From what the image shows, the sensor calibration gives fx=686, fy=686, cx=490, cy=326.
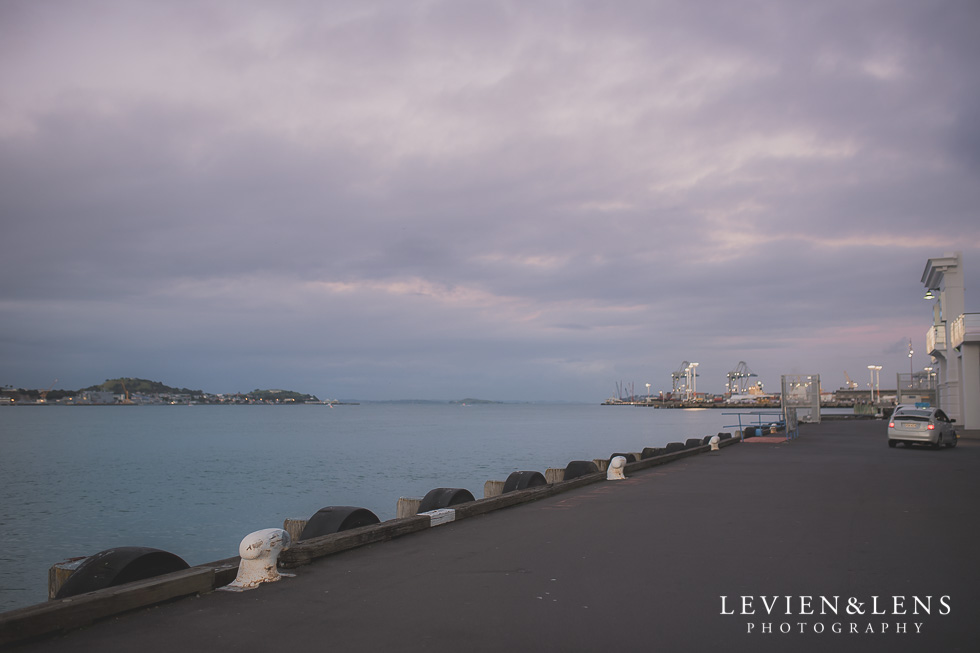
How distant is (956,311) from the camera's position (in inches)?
1442

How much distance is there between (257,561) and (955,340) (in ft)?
126

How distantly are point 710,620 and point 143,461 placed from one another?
56.7 metres

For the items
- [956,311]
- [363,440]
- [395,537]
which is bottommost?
[363,440]

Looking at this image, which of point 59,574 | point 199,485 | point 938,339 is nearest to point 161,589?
point 59,574

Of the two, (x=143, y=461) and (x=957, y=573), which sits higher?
(x=957, y=573)

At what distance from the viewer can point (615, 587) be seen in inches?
242

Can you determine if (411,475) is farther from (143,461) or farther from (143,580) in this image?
(143,580)

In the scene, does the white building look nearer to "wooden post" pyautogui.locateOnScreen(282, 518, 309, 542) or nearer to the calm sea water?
the calm sea water

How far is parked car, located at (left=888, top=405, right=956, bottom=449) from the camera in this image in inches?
990

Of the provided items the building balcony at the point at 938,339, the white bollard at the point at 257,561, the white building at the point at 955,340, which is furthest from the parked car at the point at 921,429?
the white bollard at the point at 257,561

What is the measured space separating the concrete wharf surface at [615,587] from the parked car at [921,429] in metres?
15.9

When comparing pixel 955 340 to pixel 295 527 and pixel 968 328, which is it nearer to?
pixel 968 328

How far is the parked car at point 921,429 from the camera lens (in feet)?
82.5

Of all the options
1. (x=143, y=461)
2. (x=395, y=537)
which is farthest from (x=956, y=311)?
(x=143, y=461)
